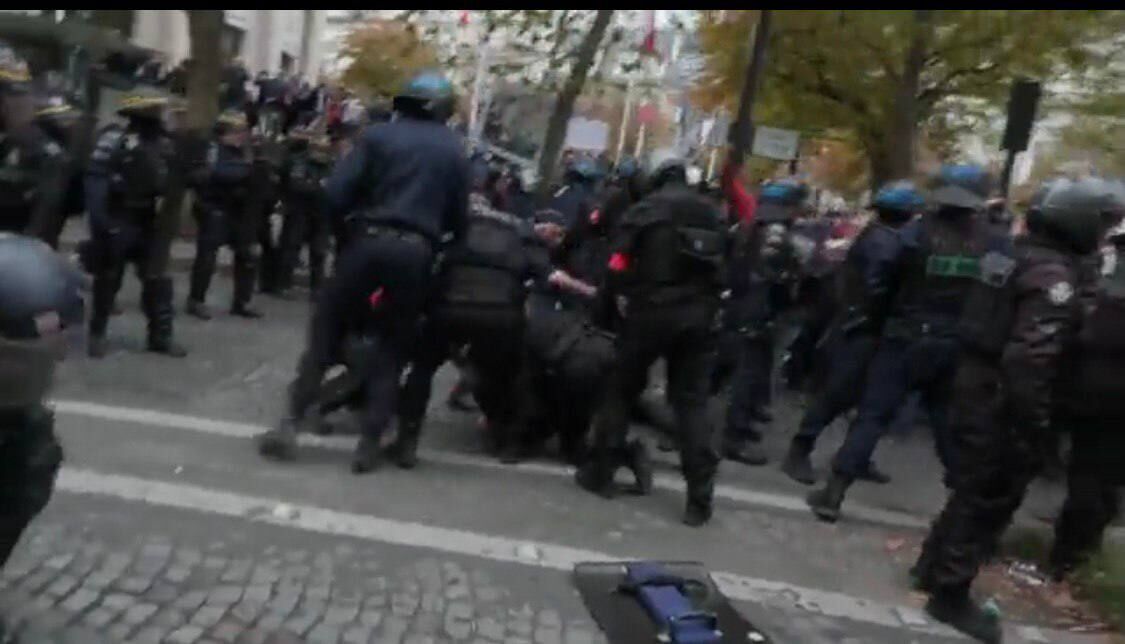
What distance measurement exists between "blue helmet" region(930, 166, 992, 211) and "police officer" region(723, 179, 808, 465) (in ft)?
4.05

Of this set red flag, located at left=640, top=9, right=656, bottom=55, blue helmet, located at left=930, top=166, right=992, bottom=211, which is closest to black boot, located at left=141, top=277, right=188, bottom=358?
blue helmet, located at left=930, top=166, right=992, bottom=211

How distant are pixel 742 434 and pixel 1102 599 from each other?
2.95m

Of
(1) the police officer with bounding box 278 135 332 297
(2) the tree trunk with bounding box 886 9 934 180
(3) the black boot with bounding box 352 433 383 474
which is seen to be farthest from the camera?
(2) the tree trunk with bounding box 886 9 934 180

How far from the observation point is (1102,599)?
18.6ft

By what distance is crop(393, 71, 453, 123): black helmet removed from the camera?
6.23 metres

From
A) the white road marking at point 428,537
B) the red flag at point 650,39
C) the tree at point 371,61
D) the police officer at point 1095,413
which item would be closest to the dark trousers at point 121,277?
the white road marking at point 428,537

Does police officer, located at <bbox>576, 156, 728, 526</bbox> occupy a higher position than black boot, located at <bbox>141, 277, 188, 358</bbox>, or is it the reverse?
police officer, located at <bbox>576, 156, 728, 526</bbox>

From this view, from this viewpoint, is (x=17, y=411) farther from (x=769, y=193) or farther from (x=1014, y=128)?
(x=1014, y=128)

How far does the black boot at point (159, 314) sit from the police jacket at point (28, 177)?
1111mm

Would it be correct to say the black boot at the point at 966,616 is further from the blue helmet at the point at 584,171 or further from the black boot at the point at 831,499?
the blue helmet at the point at 584,171

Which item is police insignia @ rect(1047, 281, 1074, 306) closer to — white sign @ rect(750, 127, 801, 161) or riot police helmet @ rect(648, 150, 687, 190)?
riot police helmet @ rect(648, 150, 687, 190)

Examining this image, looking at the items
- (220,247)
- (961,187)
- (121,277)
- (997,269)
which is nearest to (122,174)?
(121,277)

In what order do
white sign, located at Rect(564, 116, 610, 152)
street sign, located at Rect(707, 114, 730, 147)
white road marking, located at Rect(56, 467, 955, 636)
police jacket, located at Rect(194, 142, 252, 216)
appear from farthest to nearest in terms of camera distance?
white sign, located at Rect(564, 116, 610, 152)
street sign, located at Rect(707, 114, 730, 147)
police jacket, located at Rect(194, 142, 252, 216)
white road marking, located at Rect(56, 467, 955, 636)

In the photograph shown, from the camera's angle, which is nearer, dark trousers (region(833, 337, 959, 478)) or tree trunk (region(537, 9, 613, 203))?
dark trousers (region(833, 337, 959, 478))
